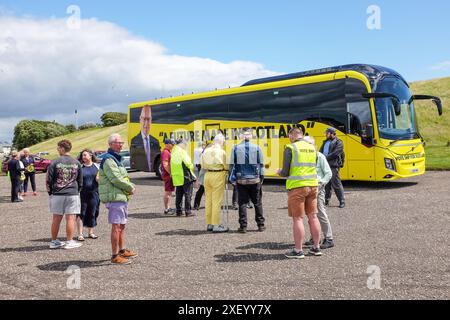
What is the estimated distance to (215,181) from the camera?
8281 mm

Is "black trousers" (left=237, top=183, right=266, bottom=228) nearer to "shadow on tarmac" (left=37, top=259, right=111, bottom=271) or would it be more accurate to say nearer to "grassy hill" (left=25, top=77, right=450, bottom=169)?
"shadow on tarmac" (left=37, top=259, right=111, bottom=271)

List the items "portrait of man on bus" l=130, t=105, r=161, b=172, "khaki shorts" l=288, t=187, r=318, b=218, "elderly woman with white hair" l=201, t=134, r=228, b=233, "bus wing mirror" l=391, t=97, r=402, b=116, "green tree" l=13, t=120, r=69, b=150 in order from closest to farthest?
1. "khaki shorts" l=288, t=187, r=318, b=218
2. "elderly woman with white hair" l=201, t=134, r=228, b=233
3. "bus wing mirror" l=391, t=97, r=402, b=116
4. "portrait of man on bus" l=130, t=105, r=161, b=172
5. "green tree" l=13, t=120, r=69, b=150

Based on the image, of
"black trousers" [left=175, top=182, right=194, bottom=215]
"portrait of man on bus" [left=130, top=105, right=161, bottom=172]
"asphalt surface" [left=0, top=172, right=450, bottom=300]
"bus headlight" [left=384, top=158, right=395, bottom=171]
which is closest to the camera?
"asphalt surface" [left=0, top=172, right=450, bottom=300]

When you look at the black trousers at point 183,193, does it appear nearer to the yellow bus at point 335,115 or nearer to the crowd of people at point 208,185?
the crowd of people at point 208,185

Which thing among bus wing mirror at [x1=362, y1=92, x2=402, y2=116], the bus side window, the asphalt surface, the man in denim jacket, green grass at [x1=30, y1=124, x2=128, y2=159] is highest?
green grass at [x1=30, y1=124, x2=128, y2=159]

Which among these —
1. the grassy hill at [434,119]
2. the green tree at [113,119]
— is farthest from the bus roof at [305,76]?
the green tree at [113,119]

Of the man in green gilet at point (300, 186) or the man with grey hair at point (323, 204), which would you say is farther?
the man with grey hair at point (323, 204)

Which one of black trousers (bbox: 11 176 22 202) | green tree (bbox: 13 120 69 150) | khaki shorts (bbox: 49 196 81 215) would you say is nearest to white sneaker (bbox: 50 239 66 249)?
khaki shorts (bbox: 49 196 81 215)

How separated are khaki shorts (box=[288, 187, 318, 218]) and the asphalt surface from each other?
0.67 metres

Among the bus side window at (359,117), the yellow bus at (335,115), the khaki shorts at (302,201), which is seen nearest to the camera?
the khaki shorts at (302,201)

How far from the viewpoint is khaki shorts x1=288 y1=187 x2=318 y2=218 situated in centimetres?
608

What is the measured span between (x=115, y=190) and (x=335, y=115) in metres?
10.0

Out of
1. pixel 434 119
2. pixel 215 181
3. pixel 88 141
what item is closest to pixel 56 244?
pixel 215 181

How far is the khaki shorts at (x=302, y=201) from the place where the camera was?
6.08 metres
